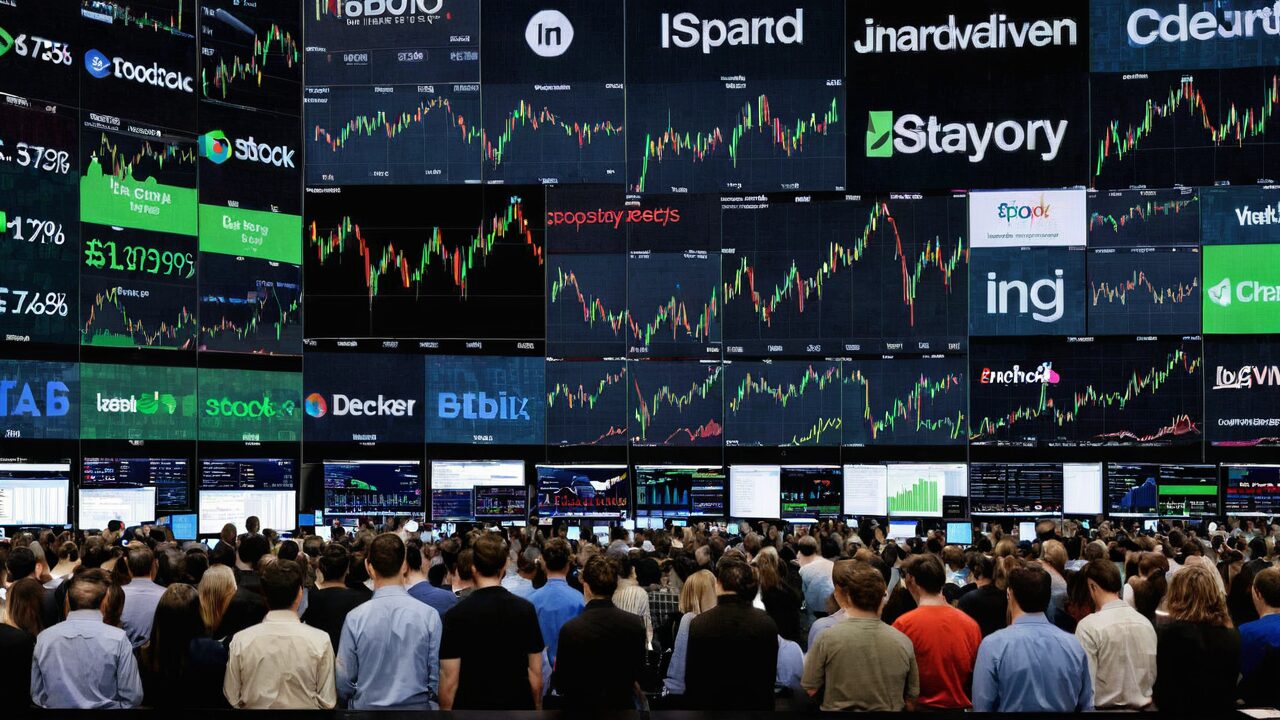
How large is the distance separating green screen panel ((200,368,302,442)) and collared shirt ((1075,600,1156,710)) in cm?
1612

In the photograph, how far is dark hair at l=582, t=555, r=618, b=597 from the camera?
588 cm

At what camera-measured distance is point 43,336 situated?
18156 millimetres

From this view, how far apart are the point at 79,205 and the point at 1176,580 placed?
53.4 feet

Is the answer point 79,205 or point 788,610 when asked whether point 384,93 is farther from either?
point 788,610

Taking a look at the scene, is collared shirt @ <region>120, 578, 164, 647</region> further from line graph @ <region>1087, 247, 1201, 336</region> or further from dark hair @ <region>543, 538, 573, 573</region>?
line graph @ <region>1087, 247, 1201, 336</region>

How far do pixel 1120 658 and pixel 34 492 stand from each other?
15754 millimetres

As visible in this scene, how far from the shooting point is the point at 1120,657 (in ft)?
19.9

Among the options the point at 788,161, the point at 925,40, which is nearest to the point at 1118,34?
the point at 925,40

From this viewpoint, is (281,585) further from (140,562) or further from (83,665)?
(140,562)

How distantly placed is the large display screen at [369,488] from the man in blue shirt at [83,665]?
1511cm

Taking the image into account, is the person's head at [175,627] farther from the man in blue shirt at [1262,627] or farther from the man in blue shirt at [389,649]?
the man in blue shirt at [1262,627]

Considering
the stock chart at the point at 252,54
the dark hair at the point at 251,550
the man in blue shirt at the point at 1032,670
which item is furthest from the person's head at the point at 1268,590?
the stock chart at the point at 252,54

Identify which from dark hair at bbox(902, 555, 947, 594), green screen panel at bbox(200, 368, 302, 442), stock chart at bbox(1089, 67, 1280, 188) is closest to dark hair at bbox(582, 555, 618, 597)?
dark hair at bbox(902, 555, 947, 594)

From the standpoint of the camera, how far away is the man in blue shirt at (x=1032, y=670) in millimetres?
5527
